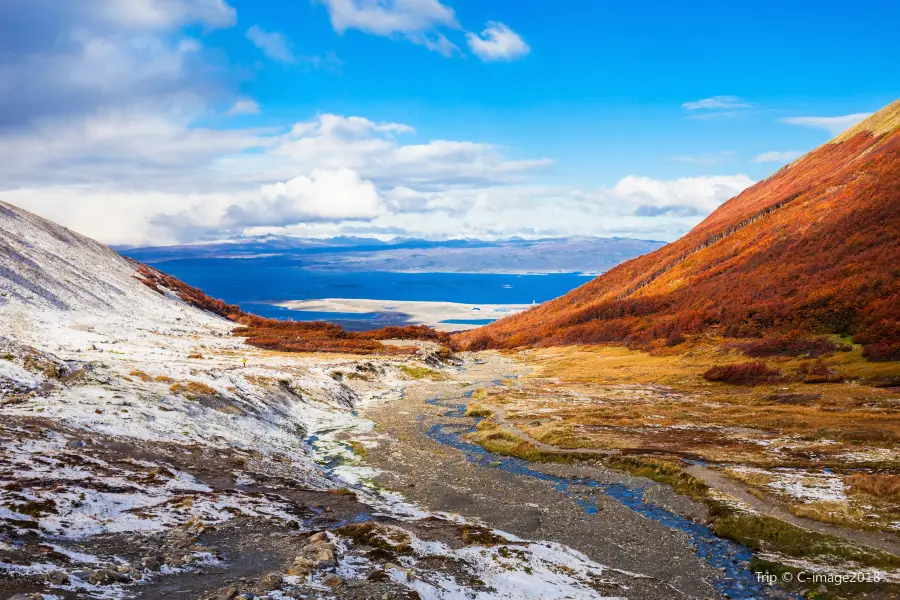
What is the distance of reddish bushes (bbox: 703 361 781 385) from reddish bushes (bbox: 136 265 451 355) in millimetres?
45418

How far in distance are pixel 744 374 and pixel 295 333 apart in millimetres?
68960

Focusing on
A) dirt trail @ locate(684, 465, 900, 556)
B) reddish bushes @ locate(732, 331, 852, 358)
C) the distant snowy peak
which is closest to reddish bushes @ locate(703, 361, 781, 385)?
reddish bushes @ locate(732, 331, 852, 358)

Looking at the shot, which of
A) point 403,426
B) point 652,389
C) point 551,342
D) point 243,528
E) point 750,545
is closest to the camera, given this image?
point 243,528

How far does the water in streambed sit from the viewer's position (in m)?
20.0

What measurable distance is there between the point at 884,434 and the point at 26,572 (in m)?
44.4

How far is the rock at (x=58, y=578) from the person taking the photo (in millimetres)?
13552

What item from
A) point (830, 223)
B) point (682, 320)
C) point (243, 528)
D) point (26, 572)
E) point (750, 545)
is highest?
point (830, 223)

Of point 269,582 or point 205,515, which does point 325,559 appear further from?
point 205,515

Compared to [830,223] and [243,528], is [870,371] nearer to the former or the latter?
[830,223]

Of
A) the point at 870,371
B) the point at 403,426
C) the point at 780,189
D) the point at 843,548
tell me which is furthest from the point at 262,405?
the point at 780,189

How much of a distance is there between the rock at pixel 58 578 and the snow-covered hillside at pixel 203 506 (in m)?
0.05

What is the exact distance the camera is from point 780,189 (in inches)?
5522

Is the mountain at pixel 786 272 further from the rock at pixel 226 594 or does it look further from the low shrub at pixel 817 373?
the rock at pixel 226 594

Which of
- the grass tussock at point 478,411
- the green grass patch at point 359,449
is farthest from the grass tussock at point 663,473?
the grass tussock at point 478,411
